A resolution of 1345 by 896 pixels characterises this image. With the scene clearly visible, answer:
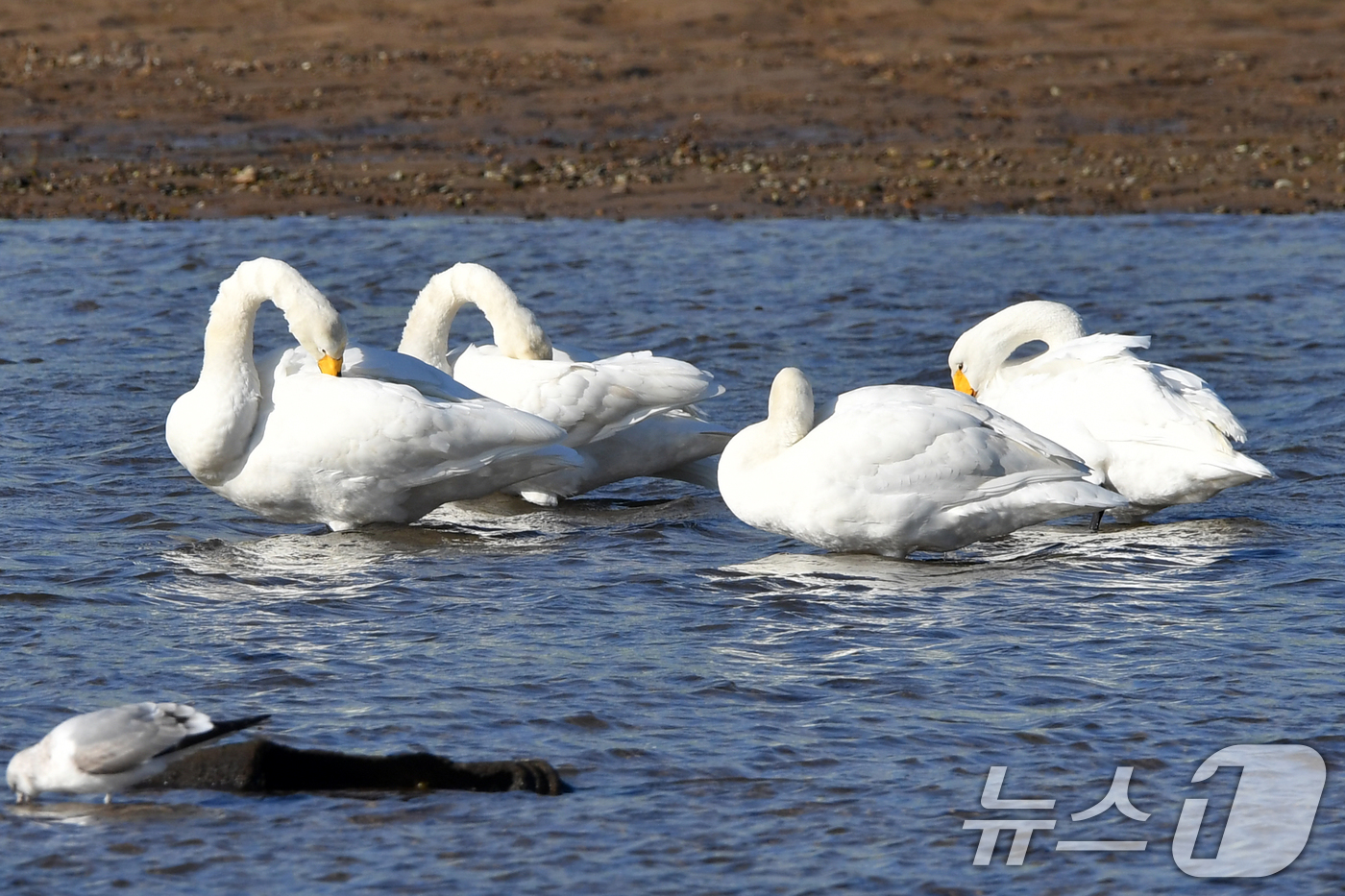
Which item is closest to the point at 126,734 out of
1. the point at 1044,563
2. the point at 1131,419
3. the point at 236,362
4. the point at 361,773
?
the point at 361,773

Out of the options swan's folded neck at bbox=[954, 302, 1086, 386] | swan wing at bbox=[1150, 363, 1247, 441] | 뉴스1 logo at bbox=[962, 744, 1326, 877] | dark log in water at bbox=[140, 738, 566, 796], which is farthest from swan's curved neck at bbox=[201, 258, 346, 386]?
뉴스1 logo at bbox=[962, 744, 1326, 877]

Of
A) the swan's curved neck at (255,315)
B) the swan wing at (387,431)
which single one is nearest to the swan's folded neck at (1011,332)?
the swan wing at (387,431)

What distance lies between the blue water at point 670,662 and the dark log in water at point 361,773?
0.16 ft

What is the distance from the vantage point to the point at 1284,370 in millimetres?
11711

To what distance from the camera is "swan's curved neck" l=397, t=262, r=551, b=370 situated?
31.5 ft

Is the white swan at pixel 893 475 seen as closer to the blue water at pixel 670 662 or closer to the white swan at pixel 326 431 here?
the blue water at pixel 670 662

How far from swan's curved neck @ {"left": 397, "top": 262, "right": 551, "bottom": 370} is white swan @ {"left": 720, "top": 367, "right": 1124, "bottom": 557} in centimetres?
184

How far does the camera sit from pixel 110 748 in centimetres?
525

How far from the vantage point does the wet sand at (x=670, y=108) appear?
60.3 feet

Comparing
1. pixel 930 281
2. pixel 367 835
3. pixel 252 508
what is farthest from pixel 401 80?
pixel 367 835

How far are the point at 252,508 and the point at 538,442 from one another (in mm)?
1287

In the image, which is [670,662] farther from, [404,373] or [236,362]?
[236,362]

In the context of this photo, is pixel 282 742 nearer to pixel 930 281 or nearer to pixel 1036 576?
pixel 1036 576

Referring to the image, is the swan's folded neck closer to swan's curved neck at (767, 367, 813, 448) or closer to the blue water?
the blue water
